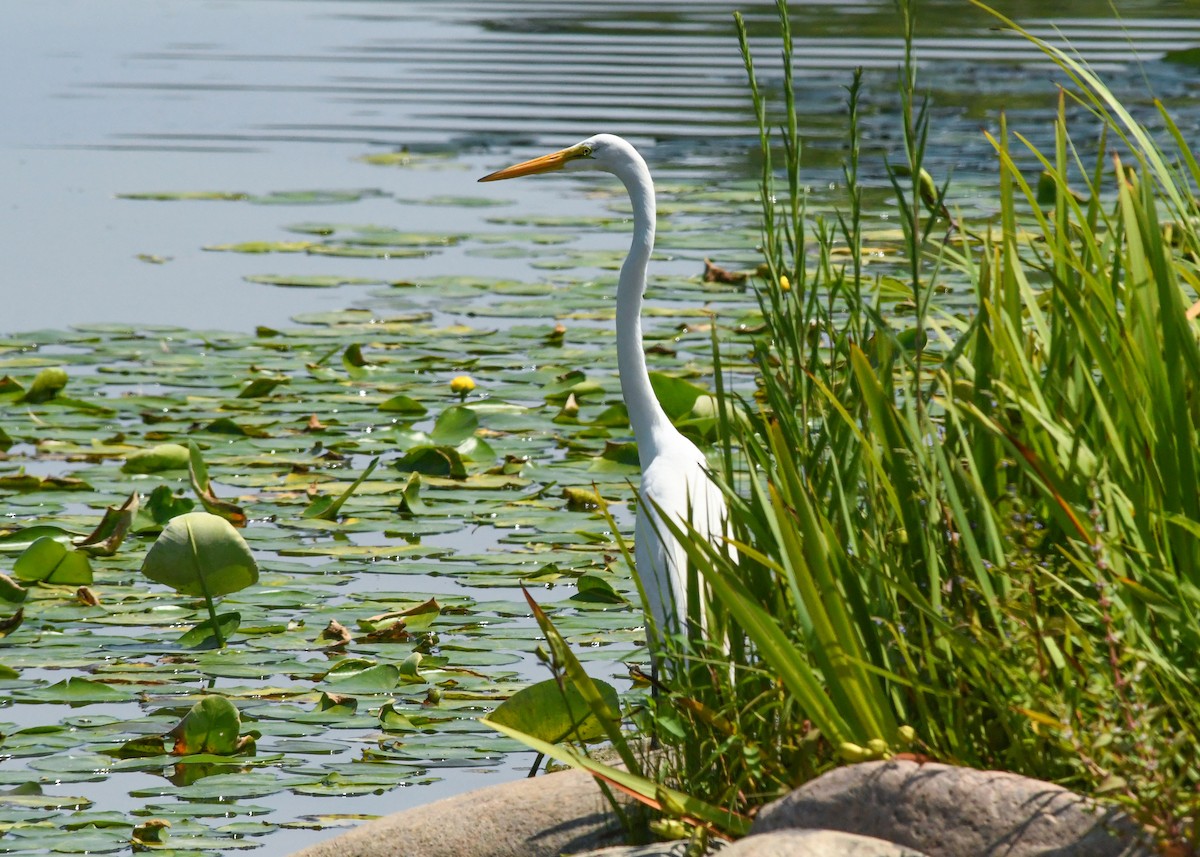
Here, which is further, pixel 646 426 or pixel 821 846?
pixel 646 426

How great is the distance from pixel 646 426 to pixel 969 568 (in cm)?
148

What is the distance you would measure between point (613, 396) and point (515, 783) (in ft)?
10.6

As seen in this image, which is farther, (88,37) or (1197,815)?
(88,37)

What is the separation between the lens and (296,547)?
4242 millimetres

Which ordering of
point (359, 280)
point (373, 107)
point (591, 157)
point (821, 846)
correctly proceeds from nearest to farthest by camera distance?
point (821, 846) < point (591, 157) < point (359, 280) < point (373, 107)

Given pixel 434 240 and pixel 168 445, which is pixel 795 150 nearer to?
pixel 168 445

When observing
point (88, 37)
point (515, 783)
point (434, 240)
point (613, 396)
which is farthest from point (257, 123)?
point (515, 783)

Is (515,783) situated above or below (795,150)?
below

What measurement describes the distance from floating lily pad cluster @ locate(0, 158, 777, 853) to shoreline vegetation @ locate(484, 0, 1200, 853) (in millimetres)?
860

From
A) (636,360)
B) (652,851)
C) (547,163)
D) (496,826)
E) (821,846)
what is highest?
(547,163)

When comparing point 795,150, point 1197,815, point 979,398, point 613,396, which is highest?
point 795,150

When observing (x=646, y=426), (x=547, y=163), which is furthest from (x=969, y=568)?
(x=547, y=163)

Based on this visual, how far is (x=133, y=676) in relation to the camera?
347 cm

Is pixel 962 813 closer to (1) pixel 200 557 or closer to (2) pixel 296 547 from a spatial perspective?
(1) pixel 200 557
